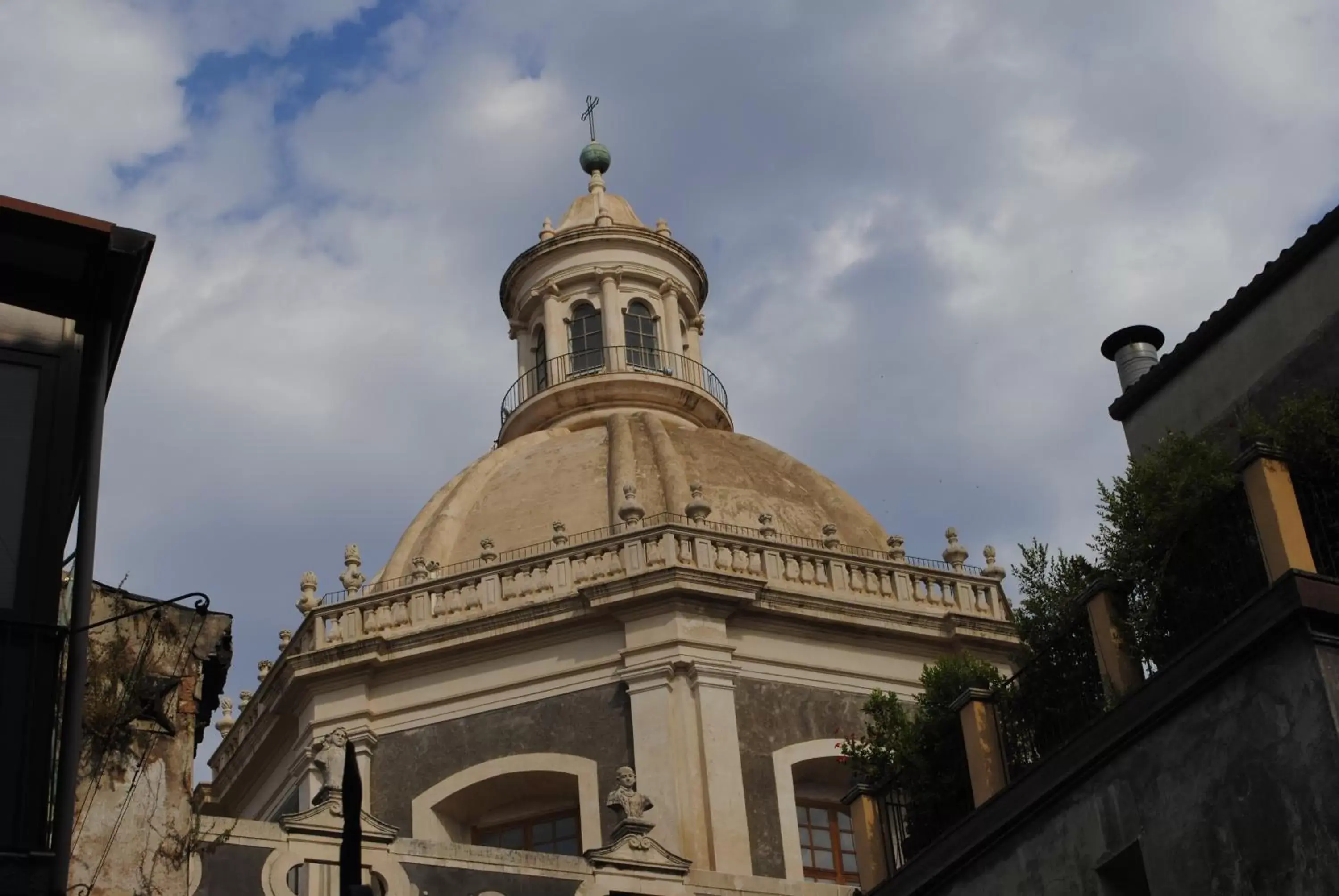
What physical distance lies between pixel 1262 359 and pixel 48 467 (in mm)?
11433

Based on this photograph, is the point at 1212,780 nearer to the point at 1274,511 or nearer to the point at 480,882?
the point at 1274,511

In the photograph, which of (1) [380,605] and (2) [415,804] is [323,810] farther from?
(1) [380,605]

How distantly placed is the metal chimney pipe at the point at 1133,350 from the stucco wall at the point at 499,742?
8363mm

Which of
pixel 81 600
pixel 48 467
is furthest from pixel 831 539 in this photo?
pixel 81 600

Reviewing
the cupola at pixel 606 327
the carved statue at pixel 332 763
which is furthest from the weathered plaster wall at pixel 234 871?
the cupola at pixel 606 327

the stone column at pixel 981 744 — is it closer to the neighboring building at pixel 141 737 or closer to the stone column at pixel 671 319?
the neighboring building at pixel 141 737

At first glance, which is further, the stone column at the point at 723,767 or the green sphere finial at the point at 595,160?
the green sphere finial at the point at 595,160

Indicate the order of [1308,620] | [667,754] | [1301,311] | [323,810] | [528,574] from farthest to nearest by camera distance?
[528,574]
[667,754]
[323,810]
[1301,311]
[1308,620]

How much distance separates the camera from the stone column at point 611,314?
38.3m

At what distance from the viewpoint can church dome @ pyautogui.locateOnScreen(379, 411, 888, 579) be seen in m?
32.4

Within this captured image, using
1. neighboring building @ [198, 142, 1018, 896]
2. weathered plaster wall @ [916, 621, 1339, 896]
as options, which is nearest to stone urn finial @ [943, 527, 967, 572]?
neighboring building @ [198, 142, 1018, 896]

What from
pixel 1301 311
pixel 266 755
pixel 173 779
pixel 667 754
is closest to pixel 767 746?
pixel 667 754

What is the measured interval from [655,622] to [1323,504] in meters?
13.5

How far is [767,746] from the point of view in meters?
28.8
